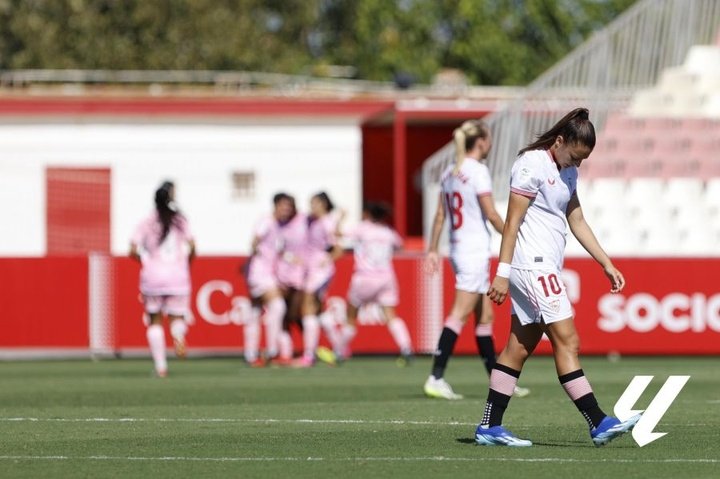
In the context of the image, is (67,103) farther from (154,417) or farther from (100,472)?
(100,472)

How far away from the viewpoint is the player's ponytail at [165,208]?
16953 millimetres

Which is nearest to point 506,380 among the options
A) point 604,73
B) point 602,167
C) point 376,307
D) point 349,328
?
point 349,328

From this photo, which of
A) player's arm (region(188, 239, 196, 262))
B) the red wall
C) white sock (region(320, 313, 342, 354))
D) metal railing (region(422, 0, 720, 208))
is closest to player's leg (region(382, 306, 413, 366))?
white sock (region(320, 313, 342, 354))

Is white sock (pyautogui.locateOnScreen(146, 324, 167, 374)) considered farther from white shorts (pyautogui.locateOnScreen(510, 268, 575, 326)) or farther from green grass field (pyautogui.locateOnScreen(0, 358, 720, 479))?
white shorts (pyautogui.locateOnScreen(510, 268, 575, 326))

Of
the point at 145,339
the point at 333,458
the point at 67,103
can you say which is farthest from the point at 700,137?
the point at 333,458

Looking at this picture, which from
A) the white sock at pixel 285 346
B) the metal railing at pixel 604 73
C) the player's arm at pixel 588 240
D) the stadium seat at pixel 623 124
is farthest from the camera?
the stadium seat at pixel 623 124

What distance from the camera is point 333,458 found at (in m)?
9.55

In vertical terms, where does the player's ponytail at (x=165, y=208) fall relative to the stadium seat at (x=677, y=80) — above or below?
below

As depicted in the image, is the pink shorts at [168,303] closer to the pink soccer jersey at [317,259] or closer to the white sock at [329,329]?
the pink soccer jersey at [317,259]

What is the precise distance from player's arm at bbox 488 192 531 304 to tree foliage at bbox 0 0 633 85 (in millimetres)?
44447

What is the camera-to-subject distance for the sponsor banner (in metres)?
21.0

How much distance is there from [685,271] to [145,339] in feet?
22.6

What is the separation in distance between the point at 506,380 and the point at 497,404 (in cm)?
16

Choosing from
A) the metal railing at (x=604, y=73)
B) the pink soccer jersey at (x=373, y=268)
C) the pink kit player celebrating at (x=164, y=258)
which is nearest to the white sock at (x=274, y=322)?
the pink soccer jersey at (x=373, y=268)
